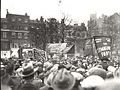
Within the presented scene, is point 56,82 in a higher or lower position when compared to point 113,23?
lower

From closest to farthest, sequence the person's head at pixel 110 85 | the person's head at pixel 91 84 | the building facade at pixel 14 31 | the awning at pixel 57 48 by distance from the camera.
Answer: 1. the person's head at pixel 110 85
2. the person's head at pixel 91 84
3. the awning at pixel 57 48
4. the building facade at pixel 14 31

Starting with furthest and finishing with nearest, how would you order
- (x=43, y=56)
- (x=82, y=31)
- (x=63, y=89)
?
1. (x=82, y=31)
2. (x=43, y=56)
3. (x=63, y=89)

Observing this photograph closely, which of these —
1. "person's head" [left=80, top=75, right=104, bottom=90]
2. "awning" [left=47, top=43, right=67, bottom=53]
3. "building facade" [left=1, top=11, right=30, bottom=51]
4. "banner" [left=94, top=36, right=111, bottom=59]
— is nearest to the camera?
"person's head" [left=80, top=75, right=104, bottom=90]

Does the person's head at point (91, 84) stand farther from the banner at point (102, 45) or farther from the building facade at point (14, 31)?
the building facade at point (14, 31)

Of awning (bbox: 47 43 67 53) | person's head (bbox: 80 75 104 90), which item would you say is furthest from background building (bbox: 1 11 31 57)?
person's head (bbox: 80 75 104 90)

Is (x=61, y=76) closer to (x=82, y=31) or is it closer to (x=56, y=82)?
(x=56, y=82)

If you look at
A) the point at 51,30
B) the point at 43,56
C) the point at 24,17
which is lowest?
the point at 43,56

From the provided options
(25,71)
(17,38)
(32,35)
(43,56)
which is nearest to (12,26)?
(17,38)

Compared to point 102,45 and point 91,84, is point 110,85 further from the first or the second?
point 102,45

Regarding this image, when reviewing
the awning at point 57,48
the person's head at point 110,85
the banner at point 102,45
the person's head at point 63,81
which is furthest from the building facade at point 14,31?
the person's head at point 110,85

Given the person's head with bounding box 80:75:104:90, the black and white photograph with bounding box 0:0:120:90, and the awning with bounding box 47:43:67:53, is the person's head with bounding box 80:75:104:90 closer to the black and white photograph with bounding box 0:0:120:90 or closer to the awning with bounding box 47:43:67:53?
the black and white photograph with bounding box 0:0:120:90

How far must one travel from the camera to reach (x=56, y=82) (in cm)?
471

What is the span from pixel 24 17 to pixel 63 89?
82.8m

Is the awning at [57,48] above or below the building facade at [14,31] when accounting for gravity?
below
